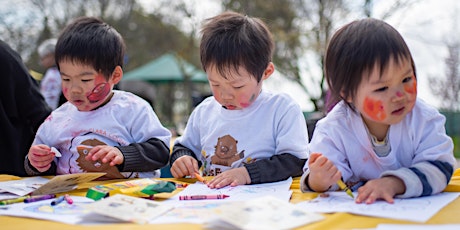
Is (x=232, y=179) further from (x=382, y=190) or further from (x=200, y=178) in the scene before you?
(x=382, y=190)

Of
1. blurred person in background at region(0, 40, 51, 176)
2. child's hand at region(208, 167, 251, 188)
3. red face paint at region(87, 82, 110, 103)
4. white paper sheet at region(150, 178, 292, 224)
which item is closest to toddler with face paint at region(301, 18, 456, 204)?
white paper sheet at region(150, 178, 292, 224)

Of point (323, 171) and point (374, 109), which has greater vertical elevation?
point (374, 109)

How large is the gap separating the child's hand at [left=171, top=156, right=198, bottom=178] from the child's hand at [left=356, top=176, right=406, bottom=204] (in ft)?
2.04

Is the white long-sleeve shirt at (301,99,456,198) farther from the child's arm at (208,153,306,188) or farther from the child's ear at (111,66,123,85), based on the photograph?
the child's ear at (111,66,123,85)

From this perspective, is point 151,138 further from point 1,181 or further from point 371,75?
point 371,75

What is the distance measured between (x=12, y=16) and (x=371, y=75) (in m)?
10.6

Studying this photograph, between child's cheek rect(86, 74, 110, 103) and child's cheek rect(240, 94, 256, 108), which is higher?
child's cheek rect(86, 74, 110, 103)

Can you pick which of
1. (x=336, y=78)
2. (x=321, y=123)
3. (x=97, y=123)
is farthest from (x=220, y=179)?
(x=97, y=123)

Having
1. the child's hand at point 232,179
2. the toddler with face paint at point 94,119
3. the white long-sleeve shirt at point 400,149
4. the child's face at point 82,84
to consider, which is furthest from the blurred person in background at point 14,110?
the white long-sleeve shirt at point 400,149

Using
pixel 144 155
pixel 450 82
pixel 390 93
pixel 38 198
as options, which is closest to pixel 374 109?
pixel 390 93

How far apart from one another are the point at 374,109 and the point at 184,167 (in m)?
0.66

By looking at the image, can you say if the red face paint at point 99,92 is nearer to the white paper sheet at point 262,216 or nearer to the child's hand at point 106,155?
the child's hand at point 106,155

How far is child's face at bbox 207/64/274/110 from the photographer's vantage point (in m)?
1.63

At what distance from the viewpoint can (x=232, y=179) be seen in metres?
1.49
